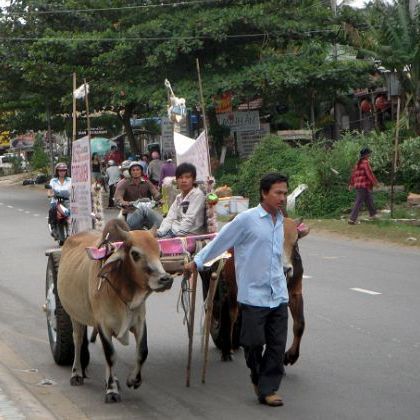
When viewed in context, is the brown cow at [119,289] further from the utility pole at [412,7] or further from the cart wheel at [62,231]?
the utility pole at [412,7]

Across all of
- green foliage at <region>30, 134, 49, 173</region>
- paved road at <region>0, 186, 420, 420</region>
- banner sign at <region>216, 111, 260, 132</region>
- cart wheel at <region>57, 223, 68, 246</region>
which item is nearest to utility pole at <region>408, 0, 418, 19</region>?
banner sign at <region>216, 111, 260, 132</region>

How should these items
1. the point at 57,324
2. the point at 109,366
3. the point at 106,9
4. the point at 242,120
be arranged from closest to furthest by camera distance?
the point at 109,366 < the point at 57,324 < the point at 106,9 < the point at 242,120

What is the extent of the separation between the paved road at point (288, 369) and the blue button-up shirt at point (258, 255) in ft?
2.76

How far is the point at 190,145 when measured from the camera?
10.2m

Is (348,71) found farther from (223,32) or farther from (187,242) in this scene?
(187,242)

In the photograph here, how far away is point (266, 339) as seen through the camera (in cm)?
665

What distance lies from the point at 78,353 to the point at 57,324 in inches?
24.2

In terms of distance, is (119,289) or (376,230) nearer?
(119,289)

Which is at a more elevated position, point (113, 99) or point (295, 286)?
point (113, 99)

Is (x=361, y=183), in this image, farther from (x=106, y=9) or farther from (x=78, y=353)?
(x=106, y=9)

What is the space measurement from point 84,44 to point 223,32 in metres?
5.16

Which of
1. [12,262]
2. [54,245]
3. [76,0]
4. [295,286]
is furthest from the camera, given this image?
[76,0]

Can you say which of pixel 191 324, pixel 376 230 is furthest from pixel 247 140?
pixel 191 324

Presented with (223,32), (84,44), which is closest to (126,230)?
(223,32)
